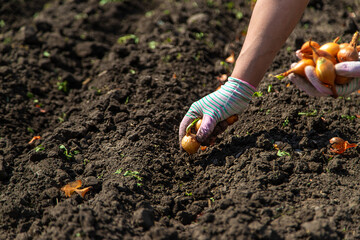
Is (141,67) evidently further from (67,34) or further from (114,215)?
(114,215)

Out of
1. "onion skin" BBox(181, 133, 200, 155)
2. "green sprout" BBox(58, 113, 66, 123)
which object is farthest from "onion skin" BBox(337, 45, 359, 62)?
"green sprout" BBox(58, 113, 66, 123)

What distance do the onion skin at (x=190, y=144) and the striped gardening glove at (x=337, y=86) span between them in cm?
83

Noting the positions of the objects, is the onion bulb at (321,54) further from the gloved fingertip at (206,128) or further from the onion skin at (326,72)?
the gloved fingertip at (206,128)

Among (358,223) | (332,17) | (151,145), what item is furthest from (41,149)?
(332,17)

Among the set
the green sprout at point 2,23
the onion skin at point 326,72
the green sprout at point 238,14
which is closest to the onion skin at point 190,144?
the onion skin at point 326,72

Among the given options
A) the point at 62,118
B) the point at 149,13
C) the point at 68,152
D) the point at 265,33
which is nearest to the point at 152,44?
the point at 149,13

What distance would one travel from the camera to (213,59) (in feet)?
14.6

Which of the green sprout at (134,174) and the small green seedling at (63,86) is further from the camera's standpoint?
the small green seedling at (63,86)

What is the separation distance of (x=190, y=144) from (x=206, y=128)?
169 millimetres

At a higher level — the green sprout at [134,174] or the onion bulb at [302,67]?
the onion bulb at [302,67]

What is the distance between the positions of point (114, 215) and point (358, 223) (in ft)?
4.56

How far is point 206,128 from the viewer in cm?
282

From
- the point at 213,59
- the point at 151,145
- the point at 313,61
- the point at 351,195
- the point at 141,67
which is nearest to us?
the point at 351,195

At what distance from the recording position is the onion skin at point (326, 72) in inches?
107
